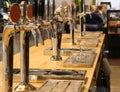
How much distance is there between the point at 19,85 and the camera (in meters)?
1.83

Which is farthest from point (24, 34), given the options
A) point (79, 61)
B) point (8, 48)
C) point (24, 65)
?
point (79, 61)

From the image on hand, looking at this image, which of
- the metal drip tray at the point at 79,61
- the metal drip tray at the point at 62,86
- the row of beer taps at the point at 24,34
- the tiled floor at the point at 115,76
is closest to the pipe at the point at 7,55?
the row of beer taps at the point at 24,34

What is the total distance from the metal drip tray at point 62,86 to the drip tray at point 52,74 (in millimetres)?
119

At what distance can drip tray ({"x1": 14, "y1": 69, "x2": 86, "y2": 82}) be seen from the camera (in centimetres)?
205

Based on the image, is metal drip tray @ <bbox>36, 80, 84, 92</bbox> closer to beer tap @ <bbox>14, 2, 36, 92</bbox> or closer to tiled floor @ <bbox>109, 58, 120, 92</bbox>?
beer tap @ <bbox>14, 2, 36, 92</bbox>

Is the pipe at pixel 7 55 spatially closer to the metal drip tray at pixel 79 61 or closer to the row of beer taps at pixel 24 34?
the row of beer taps at pixel 24 34

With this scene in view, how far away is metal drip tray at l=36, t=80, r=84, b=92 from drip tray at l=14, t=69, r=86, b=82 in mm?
119

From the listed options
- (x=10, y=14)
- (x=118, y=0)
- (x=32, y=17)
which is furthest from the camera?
(x=118, y=0)

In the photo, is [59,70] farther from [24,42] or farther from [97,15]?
[97,15]

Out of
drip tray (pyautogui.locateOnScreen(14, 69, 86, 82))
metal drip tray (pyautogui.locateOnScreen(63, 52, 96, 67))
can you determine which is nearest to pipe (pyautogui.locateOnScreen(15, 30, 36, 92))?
drip tray (pyautogui.locateOnScreen(14, 69, 86, 82))

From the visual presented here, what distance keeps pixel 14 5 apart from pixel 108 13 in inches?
293

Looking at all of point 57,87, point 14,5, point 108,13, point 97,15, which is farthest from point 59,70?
point 108,13

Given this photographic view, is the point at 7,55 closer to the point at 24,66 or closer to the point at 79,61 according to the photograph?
the point at 24,66

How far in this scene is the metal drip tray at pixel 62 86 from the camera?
5.74 feet
